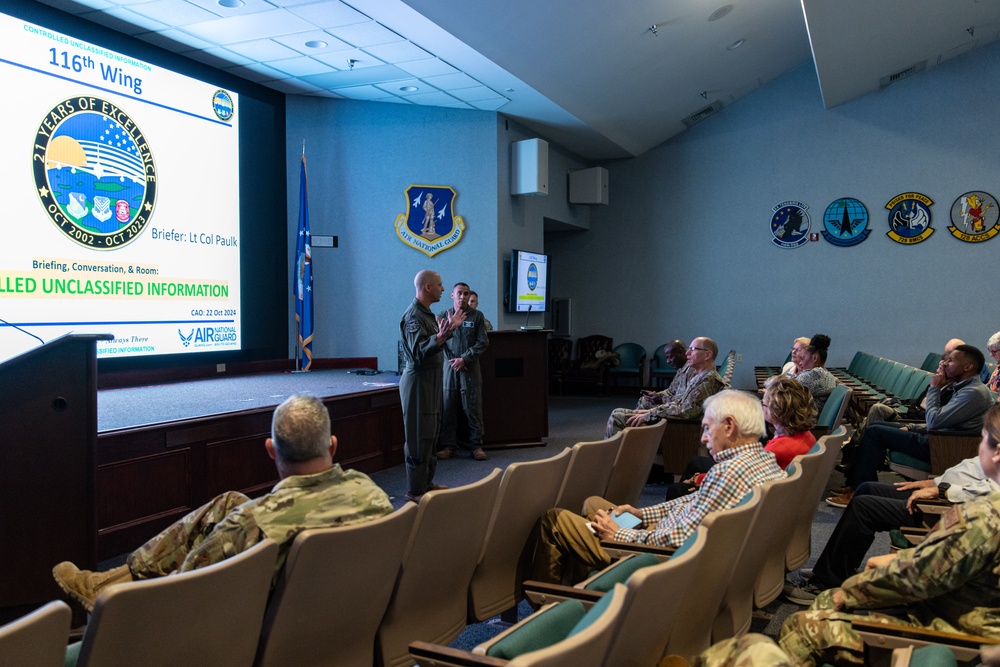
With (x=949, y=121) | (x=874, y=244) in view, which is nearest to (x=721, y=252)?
(x=874, y=244)

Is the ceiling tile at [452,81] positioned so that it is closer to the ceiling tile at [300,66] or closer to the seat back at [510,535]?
the ceiling tile at [300,66]

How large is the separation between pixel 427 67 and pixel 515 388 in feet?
9.59

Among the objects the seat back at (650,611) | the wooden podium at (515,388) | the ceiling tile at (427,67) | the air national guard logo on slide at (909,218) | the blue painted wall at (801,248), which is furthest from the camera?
the air national guard logo on slide at (909,218)

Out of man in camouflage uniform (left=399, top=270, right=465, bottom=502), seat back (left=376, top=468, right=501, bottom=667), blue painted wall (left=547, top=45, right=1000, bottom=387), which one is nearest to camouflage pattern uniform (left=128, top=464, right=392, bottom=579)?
seat back (left=376, top=468, right=501, bottom=667)

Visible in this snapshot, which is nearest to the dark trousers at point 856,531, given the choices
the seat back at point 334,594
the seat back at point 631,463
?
the seat back at point 631,463

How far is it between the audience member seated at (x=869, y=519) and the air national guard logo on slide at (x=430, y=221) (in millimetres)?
5660

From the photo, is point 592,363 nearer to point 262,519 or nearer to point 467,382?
point 467,382

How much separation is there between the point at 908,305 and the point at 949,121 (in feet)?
7.42

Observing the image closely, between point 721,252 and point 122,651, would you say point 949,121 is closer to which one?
point 721,252

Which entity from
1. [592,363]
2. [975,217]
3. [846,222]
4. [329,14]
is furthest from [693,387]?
Result: [975,217]

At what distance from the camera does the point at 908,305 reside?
32.0ft

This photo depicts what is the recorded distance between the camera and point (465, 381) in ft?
21.7

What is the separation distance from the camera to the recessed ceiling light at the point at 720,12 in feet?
23.7

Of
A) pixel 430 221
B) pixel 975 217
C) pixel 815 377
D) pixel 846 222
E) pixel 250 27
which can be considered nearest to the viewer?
pixel 815 377
